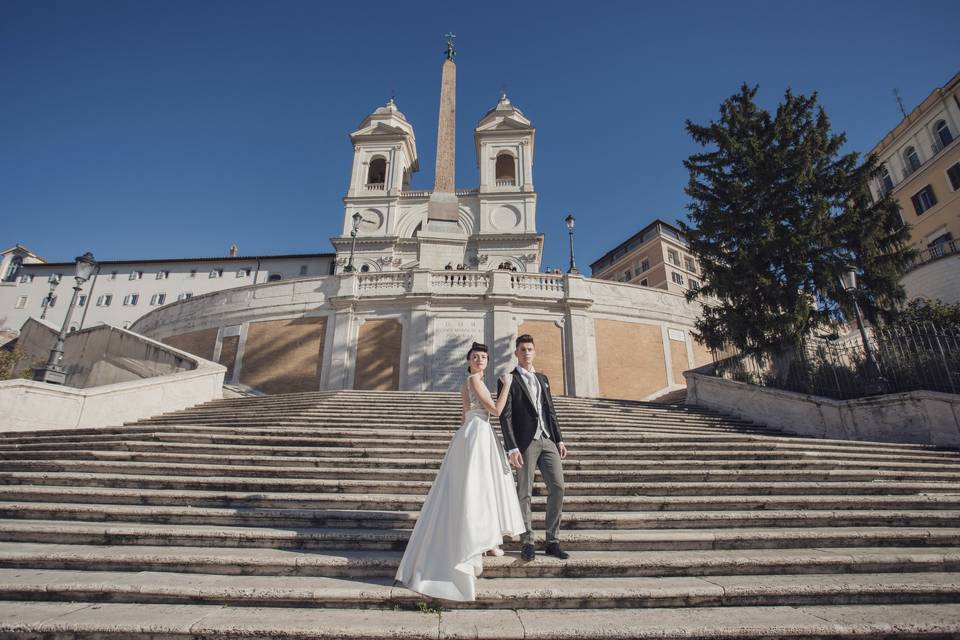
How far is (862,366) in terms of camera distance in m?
9.38

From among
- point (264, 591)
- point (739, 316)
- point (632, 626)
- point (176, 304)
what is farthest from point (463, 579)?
point (176, 304)

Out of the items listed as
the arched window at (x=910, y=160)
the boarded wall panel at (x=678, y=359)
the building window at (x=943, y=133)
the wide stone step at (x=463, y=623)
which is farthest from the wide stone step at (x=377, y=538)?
the arched window at (x=910, y=160)

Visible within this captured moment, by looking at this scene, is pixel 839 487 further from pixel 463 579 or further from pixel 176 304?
pixel 176 304

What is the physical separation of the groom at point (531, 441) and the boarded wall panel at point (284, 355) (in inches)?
546

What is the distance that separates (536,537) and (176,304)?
22.1 m

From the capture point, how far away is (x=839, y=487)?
524 cm

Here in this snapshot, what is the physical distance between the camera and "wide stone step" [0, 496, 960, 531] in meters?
4.24

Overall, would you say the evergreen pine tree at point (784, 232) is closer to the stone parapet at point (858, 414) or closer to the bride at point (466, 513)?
the stone parapet at point (858, 414)

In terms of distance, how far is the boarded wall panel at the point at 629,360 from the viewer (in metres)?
16.1

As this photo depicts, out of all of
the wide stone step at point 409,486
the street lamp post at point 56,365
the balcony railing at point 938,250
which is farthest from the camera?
the balcony railing at point 938,250

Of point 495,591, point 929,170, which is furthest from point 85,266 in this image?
point 929,170

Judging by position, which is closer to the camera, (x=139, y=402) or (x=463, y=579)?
(x=463, y=579)

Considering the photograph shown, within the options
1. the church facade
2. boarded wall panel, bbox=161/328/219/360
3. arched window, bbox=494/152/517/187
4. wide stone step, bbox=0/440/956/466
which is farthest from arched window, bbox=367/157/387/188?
wide stone step, bbox=0/440/956/466

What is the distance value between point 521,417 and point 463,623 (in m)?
1.51
